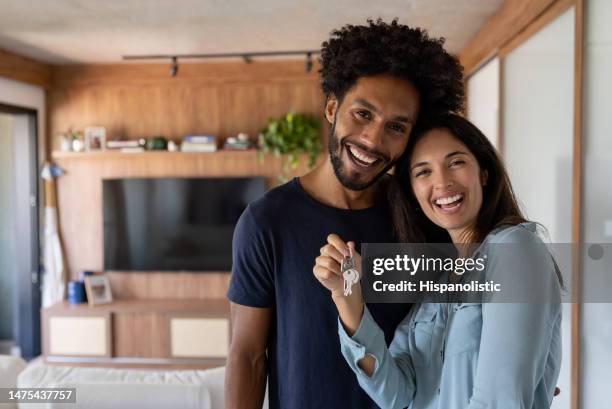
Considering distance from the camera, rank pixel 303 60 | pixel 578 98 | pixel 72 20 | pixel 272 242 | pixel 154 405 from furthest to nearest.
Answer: pixel 303 60 → pixel 72 20 → pixel 578 98 → pixel 154 405 → pixel 272 242

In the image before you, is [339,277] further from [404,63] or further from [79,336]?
[79,336]

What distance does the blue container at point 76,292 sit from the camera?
4492 millimetres

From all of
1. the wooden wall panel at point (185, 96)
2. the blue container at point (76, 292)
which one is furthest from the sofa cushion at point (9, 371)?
the wooden wall panel at point (185, 96)

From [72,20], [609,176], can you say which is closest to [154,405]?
[609,176]

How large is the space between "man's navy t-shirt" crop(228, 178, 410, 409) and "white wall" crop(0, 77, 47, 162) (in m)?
3.72

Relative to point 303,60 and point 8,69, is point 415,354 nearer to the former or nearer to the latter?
point 303,60

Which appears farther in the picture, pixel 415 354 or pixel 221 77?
pixel 221 77

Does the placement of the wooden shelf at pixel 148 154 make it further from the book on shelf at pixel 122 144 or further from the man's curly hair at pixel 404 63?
the man's curly hair at pixel 404 63

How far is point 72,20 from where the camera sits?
313 centimetres

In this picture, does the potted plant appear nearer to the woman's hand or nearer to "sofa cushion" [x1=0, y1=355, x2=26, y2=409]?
"sofa cushion" [x1=0, y1=355, x2=26, y2=409]

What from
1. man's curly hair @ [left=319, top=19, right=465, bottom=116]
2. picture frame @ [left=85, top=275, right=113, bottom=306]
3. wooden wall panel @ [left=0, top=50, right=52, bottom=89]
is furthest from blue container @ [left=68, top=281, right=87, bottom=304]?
man's curly hair @ [left=319, top=19, right=465, bottom=116]

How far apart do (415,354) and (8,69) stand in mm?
4070

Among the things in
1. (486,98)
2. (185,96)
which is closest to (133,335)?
(185,96)

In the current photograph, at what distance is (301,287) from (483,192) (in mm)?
418
